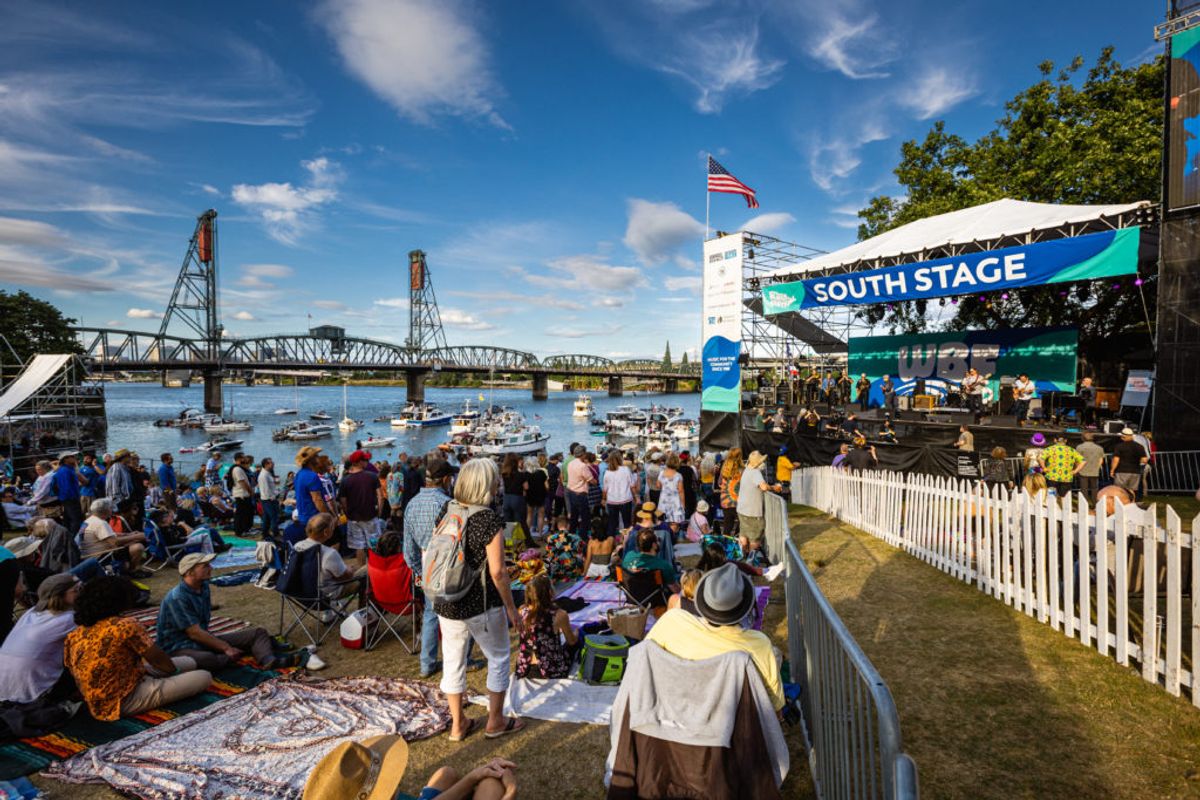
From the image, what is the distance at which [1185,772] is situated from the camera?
2.97m

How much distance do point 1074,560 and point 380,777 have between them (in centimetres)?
687

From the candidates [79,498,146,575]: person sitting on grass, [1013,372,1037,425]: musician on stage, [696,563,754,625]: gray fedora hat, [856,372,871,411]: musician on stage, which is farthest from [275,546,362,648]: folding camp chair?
[856,372,871,411]: musician on stage

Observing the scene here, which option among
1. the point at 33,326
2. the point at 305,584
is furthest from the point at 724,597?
the point at 33,326

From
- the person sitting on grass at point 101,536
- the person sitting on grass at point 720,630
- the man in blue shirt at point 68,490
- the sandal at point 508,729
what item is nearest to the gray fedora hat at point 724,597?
the person sitting on grass at point 720,630

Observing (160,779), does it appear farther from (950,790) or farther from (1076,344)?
(1076,344)

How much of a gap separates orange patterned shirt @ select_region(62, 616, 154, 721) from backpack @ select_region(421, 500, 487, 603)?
225 centimetres

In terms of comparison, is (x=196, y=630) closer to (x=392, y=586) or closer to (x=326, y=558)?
(x=326, y=558)

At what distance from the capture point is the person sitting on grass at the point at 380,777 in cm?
166

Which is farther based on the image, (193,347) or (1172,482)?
(193,347)

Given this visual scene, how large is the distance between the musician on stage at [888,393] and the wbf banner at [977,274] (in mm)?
4611

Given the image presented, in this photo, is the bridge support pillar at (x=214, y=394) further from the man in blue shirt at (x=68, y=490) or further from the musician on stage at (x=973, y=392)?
the musician on stage at (x=973, y=392)

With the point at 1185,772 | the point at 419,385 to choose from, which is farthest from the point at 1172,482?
the point at 419,385

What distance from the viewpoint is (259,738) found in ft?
11.5

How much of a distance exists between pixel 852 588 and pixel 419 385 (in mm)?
100351
